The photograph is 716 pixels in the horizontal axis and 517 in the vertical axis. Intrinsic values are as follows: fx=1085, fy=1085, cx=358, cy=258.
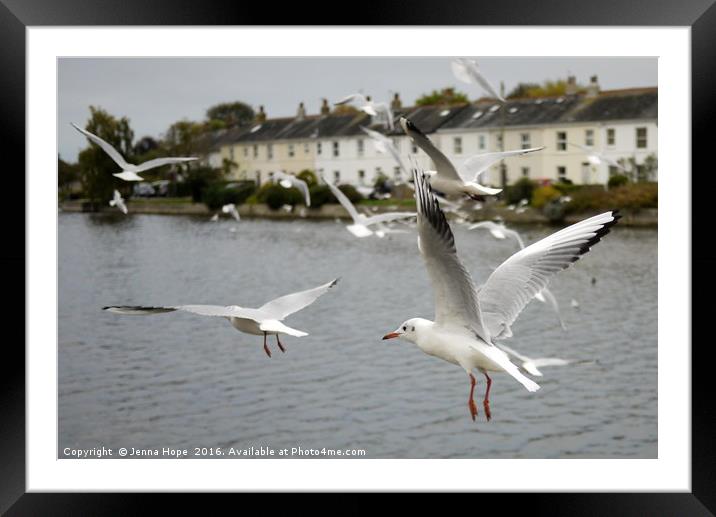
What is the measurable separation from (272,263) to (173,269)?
167 centimetres

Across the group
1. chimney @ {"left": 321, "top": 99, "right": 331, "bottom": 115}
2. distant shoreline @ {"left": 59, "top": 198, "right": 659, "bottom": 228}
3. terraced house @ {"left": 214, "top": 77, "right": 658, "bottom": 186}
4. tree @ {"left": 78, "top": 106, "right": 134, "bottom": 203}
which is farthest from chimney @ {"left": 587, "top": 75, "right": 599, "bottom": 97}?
tree @ {"left": 78, "top": 106, "right": 134, "bottom": 203}

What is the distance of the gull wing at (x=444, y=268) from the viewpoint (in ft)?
10.9

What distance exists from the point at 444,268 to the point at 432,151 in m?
0.88

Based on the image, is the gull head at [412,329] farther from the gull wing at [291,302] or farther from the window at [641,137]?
the window at [641,137]

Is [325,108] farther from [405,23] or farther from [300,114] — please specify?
[405,23]

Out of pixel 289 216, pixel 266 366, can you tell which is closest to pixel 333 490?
pixel 266 366

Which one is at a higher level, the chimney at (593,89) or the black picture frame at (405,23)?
the chimney at (593,89)

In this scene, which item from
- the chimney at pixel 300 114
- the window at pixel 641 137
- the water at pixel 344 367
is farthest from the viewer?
the chimney at pixel 300 114

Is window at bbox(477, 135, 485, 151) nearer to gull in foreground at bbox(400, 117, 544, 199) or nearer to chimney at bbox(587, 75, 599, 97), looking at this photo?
chimney at bbox(587, 75, 599, 97)

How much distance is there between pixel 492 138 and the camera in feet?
62.0

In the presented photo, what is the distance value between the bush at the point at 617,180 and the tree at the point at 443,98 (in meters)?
3.39

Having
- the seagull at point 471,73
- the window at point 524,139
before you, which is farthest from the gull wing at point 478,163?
the window at point 524,139

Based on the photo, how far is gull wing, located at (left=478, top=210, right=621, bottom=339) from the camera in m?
4.02

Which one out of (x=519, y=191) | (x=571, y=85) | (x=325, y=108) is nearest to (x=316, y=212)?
(x=325, y=108)
